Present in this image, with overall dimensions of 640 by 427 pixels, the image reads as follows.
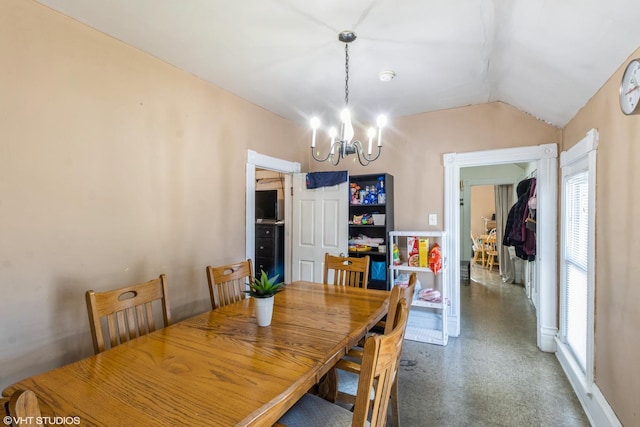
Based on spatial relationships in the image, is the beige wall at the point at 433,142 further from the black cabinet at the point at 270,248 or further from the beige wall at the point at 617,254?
the black cabinet at the point at 270,248

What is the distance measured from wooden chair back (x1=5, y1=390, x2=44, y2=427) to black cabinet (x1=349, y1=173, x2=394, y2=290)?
3.23 meters

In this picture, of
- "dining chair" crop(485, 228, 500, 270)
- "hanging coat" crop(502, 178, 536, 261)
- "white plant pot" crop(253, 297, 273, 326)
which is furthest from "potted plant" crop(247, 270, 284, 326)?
"dining chair" crop(485, 228, 500, 270)

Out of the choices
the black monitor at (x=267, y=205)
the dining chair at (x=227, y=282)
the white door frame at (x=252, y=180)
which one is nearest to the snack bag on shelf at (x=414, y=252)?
the white door frame at (x=252, y=180)

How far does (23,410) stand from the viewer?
0.62 meters

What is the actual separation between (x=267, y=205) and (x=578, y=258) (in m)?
4.06

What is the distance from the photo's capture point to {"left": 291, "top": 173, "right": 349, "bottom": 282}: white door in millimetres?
3656

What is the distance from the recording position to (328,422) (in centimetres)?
132

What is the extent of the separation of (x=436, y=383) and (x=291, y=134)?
312cm

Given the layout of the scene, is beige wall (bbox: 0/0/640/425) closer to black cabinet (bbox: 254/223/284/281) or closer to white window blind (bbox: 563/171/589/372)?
white window blind (bbox: 563/171/589/372)

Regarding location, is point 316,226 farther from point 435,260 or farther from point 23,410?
point 23,410

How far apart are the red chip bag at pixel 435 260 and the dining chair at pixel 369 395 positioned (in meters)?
2.08

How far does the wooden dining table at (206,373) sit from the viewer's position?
38.2 inches

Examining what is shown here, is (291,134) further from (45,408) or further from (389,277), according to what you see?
(45,408)

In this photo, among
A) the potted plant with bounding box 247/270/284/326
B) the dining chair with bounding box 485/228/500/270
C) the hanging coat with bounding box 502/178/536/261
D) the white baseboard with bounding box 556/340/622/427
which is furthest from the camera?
the dining chair with bounding box 485/228/500/270
